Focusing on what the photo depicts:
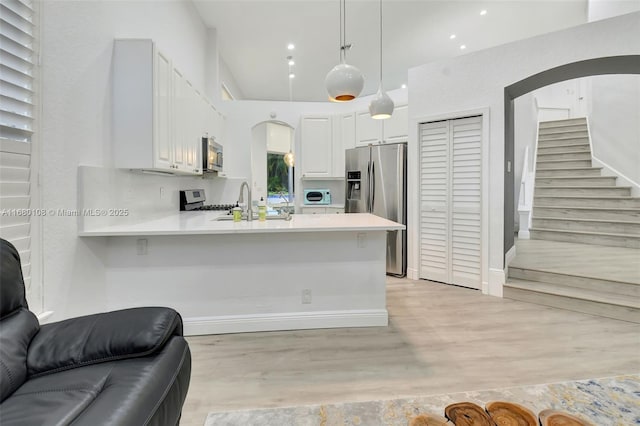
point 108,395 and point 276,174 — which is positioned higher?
point 276,174

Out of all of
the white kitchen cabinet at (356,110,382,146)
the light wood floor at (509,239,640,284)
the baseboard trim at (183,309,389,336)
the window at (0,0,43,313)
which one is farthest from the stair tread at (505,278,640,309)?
the window at (0,0,43,313)

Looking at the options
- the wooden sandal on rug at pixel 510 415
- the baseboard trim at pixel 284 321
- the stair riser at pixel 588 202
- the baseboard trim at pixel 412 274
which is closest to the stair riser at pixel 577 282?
the baseboard trim at pixel 412 274

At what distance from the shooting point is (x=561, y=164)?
595 cm

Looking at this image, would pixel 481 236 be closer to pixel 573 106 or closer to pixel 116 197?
pixel 116 197

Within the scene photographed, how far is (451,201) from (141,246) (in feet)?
11.1

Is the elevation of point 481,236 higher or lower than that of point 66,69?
lower

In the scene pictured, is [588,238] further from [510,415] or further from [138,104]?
[138,104]

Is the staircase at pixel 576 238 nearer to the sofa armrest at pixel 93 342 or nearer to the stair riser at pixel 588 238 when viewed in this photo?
the stair riser at pixel 588 238

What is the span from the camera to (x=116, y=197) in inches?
100

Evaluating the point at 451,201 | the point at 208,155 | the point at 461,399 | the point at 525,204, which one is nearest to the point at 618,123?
the point at 525,204

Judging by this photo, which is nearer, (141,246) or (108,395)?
(108,395)

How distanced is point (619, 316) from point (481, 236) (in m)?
1.35

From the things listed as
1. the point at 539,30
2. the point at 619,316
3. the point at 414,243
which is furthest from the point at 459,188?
the point at 539,30

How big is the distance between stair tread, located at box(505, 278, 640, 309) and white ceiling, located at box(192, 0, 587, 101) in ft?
12.2
